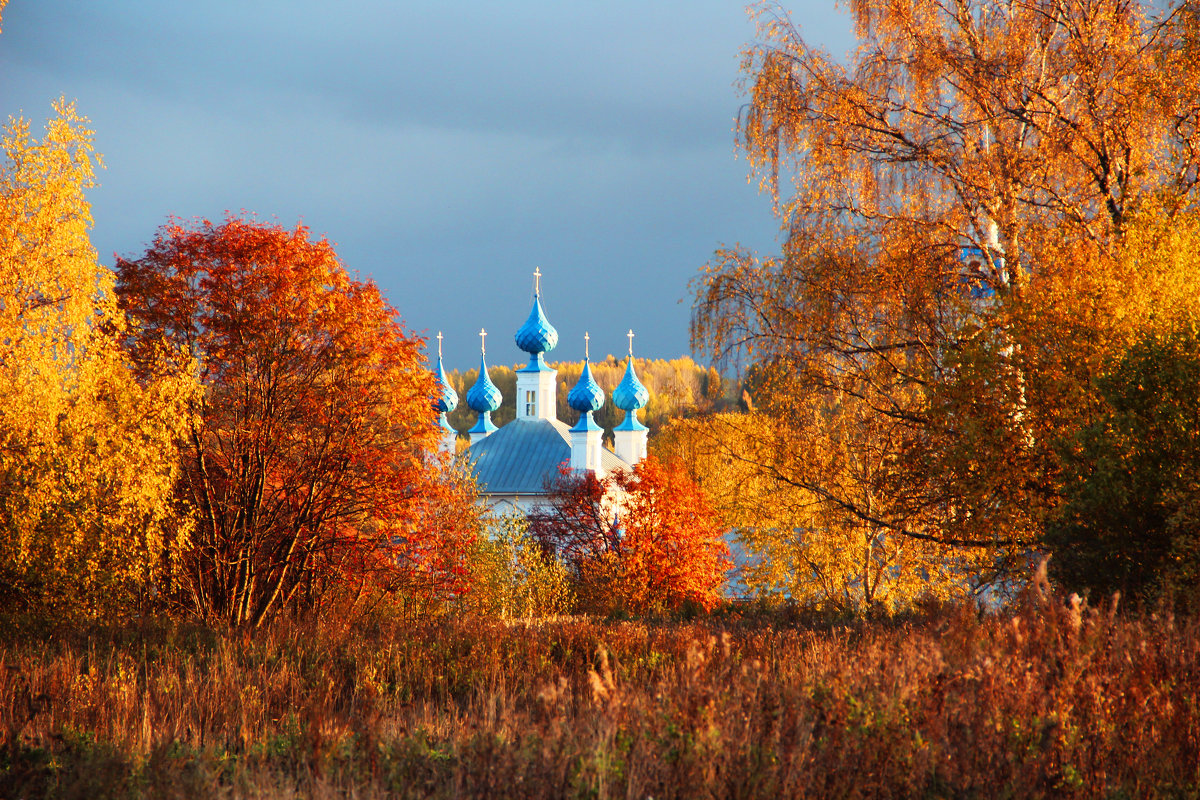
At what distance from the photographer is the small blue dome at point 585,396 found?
43.3 metres

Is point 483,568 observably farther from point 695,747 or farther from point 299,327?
point 695,747

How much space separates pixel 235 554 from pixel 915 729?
10.8 metres

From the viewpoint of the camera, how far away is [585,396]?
4366cm

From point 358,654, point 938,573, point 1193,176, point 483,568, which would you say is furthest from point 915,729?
point 483,568

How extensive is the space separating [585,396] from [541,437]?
14.8ft

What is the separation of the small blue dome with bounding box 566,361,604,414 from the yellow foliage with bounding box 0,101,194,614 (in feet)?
103

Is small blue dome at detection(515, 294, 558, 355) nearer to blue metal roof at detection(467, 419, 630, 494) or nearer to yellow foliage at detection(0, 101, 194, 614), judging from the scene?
blue metal roof at detection(467, 419, 630, 494)

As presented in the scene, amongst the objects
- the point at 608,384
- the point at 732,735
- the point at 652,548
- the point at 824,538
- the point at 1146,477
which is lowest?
the point at 732,735

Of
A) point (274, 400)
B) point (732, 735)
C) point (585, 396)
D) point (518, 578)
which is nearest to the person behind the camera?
point (732, 735)

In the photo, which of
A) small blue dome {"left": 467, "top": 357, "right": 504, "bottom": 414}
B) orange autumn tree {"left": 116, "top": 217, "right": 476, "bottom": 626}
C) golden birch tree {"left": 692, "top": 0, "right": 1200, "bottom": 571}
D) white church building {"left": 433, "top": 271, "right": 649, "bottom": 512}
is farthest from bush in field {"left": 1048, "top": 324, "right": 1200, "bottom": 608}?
small blue dome {"left": 467, "top": 357, "right": 504, "bottom": 414}

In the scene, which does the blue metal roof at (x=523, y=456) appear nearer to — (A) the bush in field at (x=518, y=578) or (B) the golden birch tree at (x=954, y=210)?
(A) the bush in field at (x=518, y=578)

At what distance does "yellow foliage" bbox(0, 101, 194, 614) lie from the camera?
11203 mm

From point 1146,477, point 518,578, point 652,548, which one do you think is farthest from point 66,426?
point 652,548

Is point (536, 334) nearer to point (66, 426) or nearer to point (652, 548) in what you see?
→ point (652, 548)
